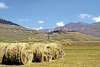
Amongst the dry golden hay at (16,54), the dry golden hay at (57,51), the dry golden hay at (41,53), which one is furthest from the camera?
the dry golden hay at (57,51)

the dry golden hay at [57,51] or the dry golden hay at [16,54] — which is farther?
the dry golden hay at [57,51]

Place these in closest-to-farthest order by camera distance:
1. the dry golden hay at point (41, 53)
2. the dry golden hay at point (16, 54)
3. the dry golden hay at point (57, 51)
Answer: the dry golden hay at point (16, 54), the dry golden hay at point (41, 53), the dry golden hay at point (57, 51)

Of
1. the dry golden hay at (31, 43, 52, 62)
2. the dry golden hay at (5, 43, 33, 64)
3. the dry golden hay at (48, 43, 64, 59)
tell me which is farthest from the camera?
the dry golden hay at (48, 43, 64, 59)

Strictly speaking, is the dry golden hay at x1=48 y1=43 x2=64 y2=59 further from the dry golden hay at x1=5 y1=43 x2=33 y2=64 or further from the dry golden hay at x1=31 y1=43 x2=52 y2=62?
the dry golden hay at x1=5 y1=43 x2=33 y2=64

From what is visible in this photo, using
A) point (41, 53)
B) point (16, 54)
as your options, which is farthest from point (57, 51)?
point (16, 54)

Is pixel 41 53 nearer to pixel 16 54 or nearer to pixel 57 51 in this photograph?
pixel 16 54

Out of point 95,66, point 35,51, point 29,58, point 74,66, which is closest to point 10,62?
point 29,58

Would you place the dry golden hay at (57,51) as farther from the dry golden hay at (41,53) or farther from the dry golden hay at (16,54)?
the dry golden hay at (16,54)

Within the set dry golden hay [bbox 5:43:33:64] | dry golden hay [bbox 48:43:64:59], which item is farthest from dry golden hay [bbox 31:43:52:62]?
dry golden hay [bbox 48:43:64:59]

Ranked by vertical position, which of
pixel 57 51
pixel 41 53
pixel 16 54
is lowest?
pixel 57 51

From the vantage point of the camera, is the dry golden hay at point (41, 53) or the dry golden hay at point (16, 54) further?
the dry golden hay at point (41, 53)

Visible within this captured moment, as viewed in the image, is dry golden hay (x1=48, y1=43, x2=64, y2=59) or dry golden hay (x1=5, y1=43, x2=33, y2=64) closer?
dry golden hay (x1=5, y1=43, x2=33, y2=64)

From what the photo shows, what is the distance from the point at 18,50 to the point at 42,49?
3.71 m

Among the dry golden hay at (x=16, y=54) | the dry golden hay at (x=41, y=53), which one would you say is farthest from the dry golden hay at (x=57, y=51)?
the dry golden hay at (x=16, y=54)
